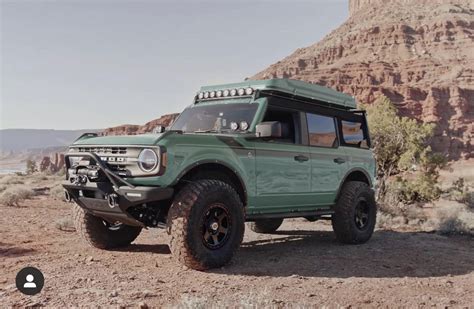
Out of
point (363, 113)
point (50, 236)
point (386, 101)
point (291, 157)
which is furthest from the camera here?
point (386, 101)

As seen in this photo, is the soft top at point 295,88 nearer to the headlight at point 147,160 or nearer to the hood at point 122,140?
the hood at point 122,140

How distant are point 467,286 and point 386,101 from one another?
601 inches

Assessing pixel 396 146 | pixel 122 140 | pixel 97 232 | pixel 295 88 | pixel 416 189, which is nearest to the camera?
pixel 122 140

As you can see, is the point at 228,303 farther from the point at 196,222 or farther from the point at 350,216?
the point at 350,216

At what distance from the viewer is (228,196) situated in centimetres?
529

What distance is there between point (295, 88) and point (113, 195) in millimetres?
3401

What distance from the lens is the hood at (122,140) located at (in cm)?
491

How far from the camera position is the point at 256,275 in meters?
4.97

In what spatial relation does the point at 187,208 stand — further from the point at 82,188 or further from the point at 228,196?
the point at 82,188

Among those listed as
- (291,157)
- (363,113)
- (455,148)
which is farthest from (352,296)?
(455,148)

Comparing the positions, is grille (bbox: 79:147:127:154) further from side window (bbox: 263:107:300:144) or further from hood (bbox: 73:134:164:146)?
side window (bbox: 263:107:300:144)

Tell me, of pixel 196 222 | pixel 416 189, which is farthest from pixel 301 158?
pixel 416 189

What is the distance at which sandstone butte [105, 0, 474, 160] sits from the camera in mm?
88688

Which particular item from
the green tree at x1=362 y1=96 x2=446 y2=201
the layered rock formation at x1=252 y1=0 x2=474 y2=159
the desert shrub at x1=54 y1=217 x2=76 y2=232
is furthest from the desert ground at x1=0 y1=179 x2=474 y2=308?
the layered rock formation at x1=252 y1=0 x2=474 y2=159
